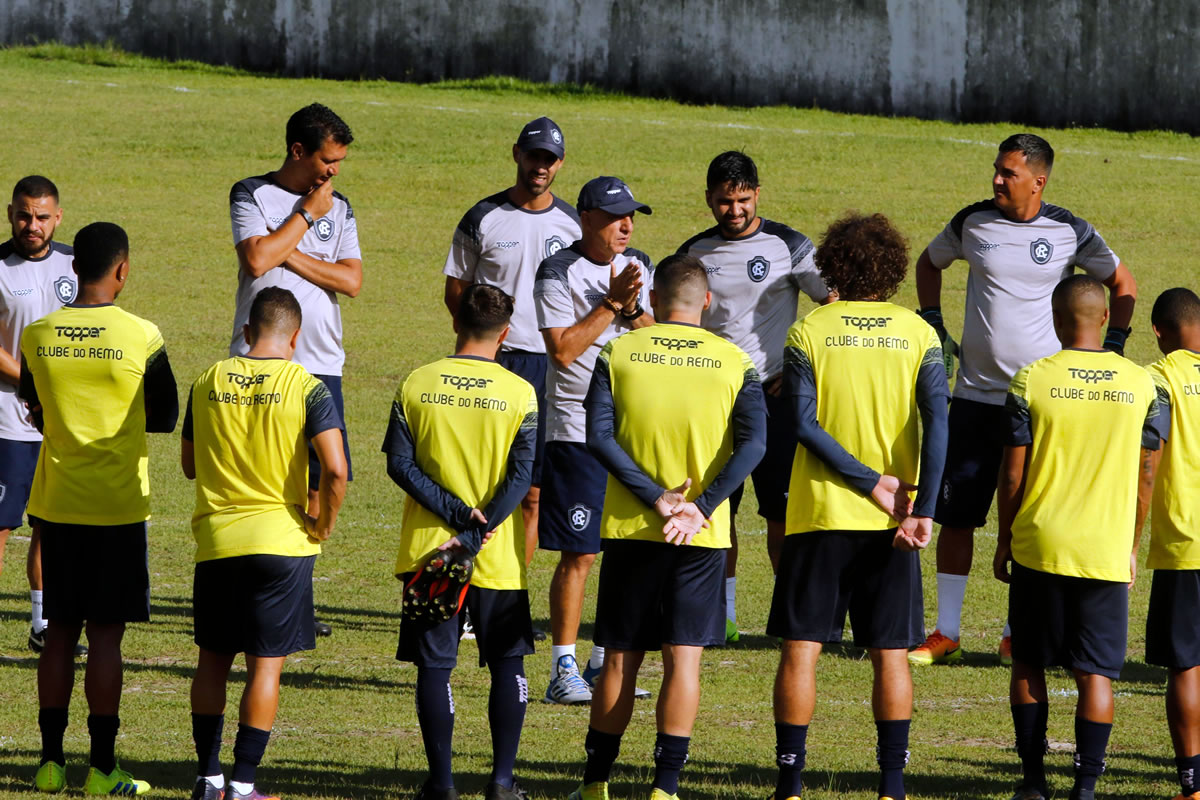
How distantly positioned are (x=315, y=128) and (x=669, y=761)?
3523 mm

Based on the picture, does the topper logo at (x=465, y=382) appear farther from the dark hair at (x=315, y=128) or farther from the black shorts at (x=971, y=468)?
the black shorts at (x=971, y=468)

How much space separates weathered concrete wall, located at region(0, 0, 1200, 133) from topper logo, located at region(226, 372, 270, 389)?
26.8 metres

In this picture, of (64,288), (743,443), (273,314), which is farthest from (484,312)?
(64,288)

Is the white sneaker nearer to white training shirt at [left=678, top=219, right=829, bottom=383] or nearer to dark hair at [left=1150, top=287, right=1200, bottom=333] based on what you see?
white training shirt at [left=678, top=219, right=829, bottom=383]

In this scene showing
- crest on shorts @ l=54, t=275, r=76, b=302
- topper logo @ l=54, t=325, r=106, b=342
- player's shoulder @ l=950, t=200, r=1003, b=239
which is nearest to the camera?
topper logo @ l=54, t=325, r=106, b=342

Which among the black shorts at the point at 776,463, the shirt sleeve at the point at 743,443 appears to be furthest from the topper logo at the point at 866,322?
the black shorts at the point at 776,463

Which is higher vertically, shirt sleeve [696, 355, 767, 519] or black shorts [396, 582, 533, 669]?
shirt sleeve [696, 355, 767, 519]

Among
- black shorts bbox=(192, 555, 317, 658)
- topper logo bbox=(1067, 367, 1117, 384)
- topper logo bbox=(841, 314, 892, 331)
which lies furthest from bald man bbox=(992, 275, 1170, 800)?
black shorts bbox=(192, 555, 317, 658)

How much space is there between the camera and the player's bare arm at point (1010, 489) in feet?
19.2

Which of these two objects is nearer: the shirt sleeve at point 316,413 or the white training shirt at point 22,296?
the shirt sleeve at point 316,413

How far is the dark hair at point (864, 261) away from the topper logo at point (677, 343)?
621 millimetres

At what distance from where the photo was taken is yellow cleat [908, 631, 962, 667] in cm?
816

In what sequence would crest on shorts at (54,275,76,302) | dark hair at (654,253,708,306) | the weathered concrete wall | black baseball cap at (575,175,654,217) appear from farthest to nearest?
the weathered concrete wall, crest on shorts at (54,275,76,302), black baseball cap at (575,175,654,217), dark hair at (654,253,708,306)

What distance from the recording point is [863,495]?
5.81m
